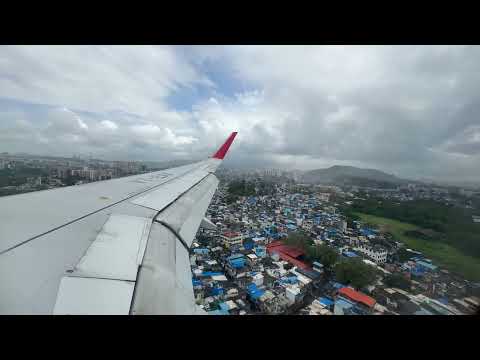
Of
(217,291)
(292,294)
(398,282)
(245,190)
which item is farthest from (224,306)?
(245,190)

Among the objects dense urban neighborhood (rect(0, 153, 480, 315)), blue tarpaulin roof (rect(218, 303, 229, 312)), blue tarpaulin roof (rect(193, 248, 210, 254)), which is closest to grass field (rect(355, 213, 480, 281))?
dense urban neighborhood (rect(0, 153, 480, 315))

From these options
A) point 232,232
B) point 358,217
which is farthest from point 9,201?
point 358,217

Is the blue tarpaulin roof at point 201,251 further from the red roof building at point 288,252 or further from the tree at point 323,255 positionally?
the tree at point 323,255

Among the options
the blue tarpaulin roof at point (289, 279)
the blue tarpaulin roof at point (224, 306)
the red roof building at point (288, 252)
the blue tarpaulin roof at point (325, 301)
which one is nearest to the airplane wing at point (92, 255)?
the blue tarpaulin roof at point (224, 306)

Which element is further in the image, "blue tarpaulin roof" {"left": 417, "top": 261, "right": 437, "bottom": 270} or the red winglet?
"blue tarpaulin roof" {"left": 417, "top": 261, "right": 437, "bottom": 270}

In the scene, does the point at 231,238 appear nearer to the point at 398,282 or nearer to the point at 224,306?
the point at 224,306

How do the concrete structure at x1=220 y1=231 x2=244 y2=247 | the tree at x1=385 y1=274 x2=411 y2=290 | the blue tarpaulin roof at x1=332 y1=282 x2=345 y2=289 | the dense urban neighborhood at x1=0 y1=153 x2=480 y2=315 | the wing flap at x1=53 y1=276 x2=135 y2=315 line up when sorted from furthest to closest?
the concrete structure at x1=220 y1=231 x2=244 y2=247 < the blue tarpaulin roof at x1=332 y1=282 x2=345 y2=289 < the tree at x1=385 y1=274 x2=411 y2=290 < the dense urban neighborhood at x1=0 y1=153 x2=480 y2=315 < the wing flap at x1=53 y1=276 x2=135 y2=315

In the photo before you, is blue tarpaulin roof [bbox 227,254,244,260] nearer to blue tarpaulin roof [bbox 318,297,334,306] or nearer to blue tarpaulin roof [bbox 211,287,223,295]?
blue tarpaulin roof [bbox 211,287,223,295]
